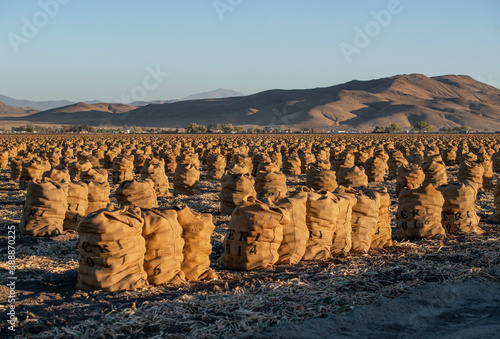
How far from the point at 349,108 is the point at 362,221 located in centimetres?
14353

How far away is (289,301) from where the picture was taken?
580 centimetres

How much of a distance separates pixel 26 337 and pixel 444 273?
5388 mm

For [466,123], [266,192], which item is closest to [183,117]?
[466,123]

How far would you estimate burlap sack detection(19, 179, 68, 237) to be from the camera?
9742 millimetres

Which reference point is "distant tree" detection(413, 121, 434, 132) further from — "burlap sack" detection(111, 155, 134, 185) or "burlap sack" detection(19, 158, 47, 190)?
"burlap sack" detection(19, 158, 47, 190)

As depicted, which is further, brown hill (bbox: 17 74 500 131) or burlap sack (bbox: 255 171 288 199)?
brown hill (bbox: 17 74 500 131)

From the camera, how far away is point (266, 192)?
14414mm

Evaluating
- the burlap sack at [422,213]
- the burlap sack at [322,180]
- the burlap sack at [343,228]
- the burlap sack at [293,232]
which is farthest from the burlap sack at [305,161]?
the burlap sack at [293,232]

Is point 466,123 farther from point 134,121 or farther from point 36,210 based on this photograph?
point 36,210

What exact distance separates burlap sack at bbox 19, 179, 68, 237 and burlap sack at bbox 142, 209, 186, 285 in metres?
4.00

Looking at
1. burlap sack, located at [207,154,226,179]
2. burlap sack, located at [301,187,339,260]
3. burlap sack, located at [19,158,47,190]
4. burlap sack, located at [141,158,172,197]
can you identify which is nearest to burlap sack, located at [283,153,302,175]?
burlap sack, located at [207,154,226,179]

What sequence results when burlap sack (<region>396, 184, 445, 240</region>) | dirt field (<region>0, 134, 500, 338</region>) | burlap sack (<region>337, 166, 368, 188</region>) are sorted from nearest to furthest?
dirt field (<region>0, 134, 500, 338</region>), burlap sack (<region>396, 184, 445, 240</region>), burlap sack (<region>337, 166, 368, 188</region>)

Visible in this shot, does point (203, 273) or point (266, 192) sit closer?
point (203, 273)

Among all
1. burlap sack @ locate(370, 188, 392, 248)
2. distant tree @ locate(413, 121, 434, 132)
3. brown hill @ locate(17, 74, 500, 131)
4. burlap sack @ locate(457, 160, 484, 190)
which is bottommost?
burlap sack @ locate(370, 188, 392, 248)
